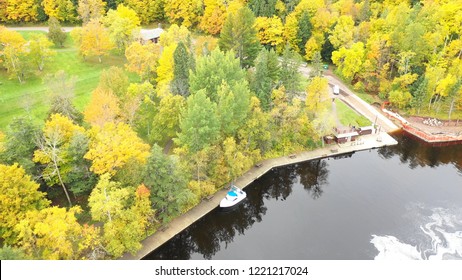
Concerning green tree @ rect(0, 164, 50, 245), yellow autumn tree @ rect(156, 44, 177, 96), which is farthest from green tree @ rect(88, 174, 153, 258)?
yellow autumn tree @ rect(156, 44, 177, 96)

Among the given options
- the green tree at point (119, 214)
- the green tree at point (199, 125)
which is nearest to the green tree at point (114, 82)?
the green tree at point (199, 125)

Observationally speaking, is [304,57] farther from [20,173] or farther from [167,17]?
[20,173]

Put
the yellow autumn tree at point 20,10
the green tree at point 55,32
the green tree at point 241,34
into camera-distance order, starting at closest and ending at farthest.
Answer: the green tree at point 241,34
the green tree at point 55,32
the yellow autumn tree at point 20,10

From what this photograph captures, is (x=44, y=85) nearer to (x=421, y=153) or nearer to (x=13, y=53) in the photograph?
(x=13, y=53)

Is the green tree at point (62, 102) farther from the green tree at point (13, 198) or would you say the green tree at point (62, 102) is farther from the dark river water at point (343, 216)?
the dark river water at point (343, 216)

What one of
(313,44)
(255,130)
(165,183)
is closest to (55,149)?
(165,183)

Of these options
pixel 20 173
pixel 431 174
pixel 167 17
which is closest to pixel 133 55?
pixel 167 17
